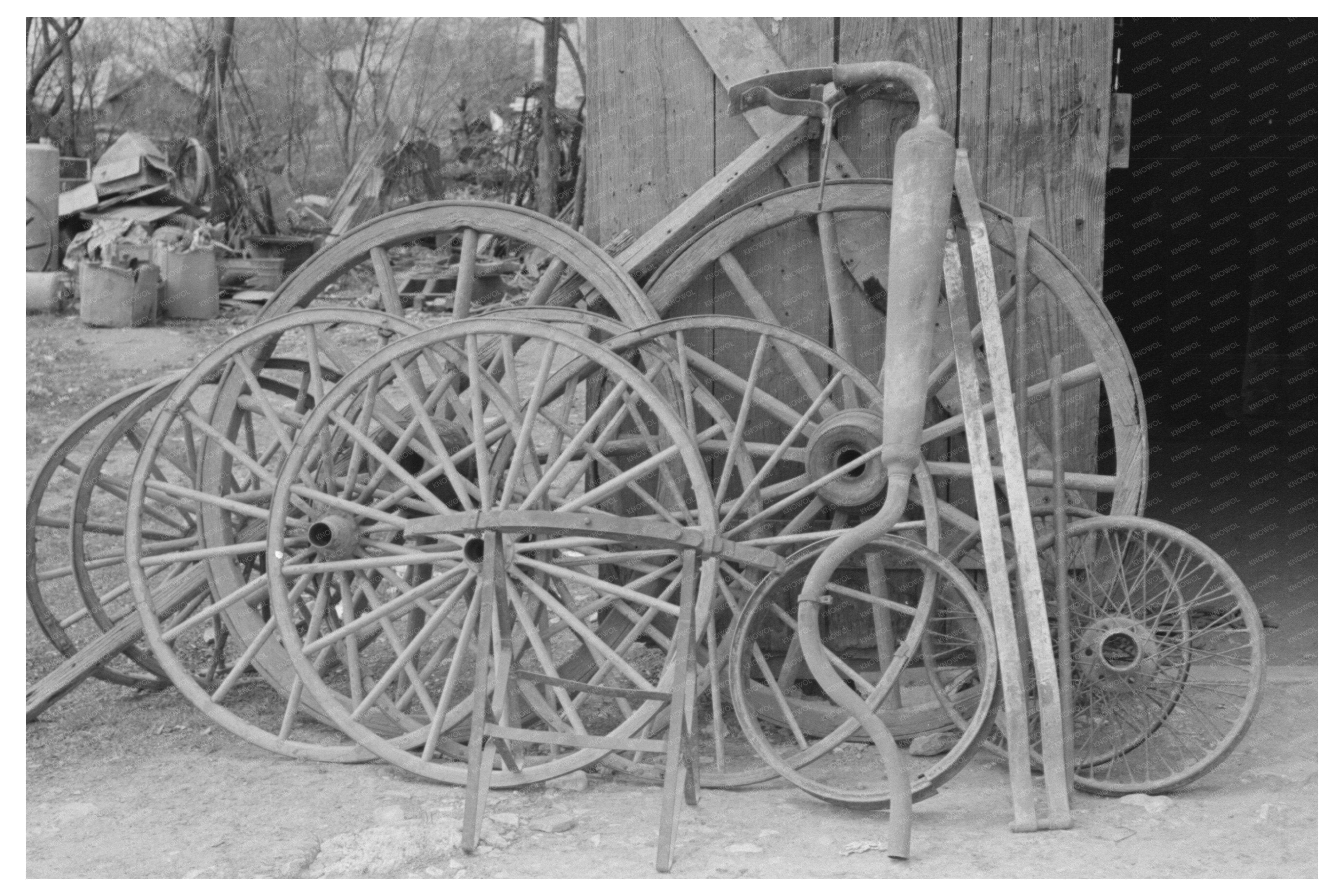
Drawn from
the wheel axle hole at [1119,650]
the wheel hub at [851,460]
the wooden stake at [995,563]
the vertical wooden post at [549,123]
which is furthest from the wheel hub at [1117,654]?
the vertical wooden post at [549,123]

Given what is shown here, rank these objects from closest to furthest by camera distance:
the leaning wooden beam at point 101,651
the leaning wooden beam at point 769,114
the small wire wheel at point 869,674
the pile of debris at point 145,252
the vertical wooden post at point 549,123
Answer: the small wire wheel at point 869,674
the leaning wooden beam at point 101,651
the leaning wooden beam at point 769,114
the pile of debris at point 145,252
the vertical wooden post at point 549,123

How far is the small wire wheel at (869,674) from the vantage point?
3.12m

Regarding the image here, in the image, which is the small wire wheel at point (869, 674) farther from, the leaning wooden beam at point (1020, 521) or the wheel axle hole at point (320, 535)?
the wheel axle hole at point (320, 535)

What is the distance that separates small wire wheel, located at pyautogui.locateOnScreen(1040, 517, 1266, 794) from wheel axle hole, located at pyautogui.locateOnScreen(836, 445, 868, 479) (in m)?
0.52

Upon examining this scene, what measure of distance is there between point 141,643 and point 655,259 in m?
2.21

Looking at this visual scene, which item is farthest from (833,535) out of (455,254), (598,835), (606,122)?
(455,254)

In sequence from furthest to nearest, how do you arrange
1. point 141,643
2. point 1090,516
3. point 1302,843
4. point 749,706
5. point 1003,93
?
point 141,643, point 1003,93, point 1090,516, point 749,706, point 1302,843

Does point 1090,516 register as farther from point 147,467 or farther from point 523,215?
point 147,467

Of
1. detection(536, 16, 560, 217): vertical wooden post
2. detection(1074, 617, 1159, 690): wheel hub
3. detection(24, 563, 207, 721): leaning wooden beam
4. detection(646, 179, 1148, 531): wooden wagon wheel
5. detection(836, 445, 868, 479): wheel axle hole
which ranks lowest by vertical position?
detection(24, 563, 207, 721): leaning wooden beam

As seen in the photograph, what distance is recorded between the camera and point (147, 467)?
3.68 m

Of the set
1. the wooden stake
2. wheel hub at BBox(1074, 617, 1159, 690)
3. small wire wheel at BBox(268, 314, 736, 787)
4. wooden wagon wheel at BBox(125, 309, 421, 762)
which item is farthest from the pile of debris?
wheel hub at BBox(1074, 617, 1159, 690)

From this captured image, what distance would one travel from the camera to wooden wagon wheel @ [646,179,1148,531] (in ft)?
12.0

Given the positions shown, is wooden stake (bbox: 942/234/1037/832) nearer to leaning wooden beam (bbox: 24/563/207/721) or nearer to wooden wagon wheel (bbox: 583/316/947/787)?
wooden wagon wheel (bbox: 583/316/947/787)

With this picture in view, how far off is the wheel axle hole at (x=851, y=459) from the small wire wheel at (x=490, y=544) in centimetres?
43
